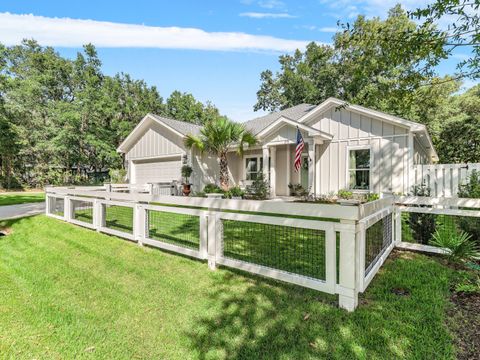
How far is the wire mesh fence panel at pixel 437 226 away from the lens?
14.9 feet

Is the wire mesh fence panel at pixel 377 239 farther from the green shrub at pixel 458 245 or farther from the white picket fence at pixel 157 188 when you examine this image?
the white picket fence at pixel 157 188

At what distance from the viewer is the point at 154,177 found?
1672 centimetres

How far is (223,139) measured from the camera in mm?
13203

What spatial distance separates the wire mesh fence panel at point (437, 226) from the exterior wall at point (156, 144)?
11777mm

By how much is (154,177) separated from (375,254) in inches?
580

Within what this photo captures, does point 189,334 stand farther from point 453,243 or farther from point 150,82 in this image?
point 150,82

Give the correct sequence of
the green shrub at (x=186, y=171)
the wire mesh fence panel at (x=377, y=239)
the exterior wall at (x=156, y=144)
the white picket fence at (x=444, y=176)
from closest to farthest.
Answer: the wire mesh fence panel at (x=377, y=239), the white picket fence at (x=444, y=176), the green shrub at (x=186, y=171), the exterior wall at (x=156, y=144)

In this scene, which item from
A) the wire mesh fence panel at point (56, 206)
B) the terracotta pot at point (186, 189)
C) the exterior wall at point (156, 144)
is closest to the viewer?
the wire mesh fence panel at point (56, 206)

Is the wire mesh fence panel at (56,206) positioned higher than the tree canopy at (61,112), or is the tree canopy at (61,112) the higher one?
the tree canopy at (61,112)

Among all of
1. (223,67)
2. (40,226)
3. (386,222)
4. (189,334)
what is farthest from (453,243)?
(223,67)

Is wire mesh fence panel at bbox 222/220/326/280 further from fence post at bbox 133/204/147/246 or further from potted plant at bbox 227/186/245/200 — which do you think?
potted plant at bbox 227/186/245/200

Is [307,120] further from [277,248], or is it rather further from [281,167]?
[277,248]

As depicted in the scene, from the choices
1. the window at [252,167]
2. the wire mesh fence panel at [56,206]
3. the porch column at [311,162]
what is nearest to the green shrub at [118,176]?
the window at [252,167]

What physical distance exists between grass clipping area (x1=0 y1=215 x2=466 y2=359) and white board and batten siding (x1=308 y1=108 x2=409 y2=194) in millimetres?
6652
